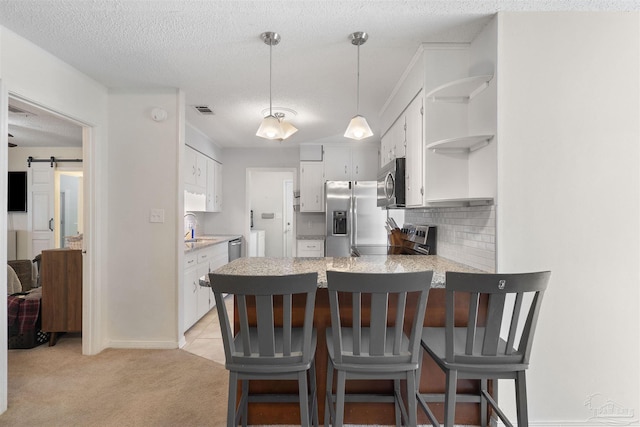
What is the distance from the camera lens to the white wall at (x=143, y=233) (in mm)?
2945

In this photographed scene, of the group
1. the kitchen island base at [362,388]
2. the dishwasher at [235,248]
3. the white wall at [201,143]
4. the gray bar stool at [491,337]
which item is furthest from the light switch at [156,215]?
the gray bar stool at [491,337]

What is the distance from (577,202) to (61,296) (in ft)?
13.2

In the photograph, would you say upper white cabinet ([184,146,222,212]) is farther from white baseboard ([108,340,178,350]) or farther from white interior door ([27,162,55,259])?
white interior door ([27,162,55,259])

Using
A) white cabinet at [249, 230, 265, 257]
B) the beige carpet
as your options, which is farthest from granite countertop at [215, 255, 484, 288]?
white cabinet at [249, 230, 265, 257]

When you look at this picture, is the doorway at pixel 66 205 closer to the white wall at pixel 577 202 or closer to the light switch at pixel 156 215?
the light switch at pixel 156 215

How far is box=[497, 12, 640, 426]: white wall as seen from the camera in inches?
70.3

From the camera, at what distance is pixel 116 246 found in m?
2.95

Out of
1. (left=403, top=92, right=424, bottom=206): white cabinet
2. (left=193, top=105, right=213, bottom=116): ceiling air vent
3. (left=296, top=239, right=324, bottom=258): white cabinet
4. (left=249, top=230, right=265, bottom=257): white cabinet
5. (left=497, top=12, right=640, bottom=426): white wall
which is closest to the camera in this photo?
(left=497, top=12, right=640, bottom=426): white wall

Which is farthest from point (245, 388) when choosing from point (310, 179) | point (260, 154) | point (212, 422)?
point (260, 154)

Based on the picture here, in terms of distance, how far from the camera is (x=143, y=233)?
2.95 meters

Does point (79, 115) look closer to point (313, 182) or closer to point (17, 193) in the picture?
point (313, 182)

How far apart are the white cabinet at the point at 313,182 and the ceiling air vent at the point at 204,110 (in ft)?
5.87

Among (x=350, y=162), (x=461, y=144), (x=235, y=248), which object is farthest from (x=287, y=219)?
(x=461, y=144)

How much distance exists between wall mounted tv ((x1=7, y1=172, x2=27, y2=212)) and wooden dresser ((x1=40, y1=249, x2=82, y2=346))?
263cm
